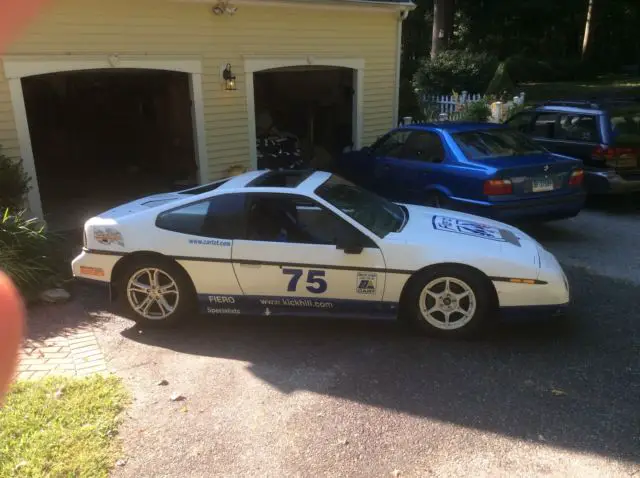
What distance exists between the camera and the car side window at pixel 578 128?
28.1 ft

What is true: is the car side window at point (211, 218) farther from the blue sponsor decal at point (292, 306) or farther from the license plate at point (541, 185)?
the license plate at point (541, 185)

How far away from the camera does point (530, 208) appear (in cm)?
688

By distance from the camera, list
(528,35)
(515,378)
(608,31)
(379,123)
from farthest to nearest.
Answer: (608,31) → (528,35) → (379,123) → (515,378)

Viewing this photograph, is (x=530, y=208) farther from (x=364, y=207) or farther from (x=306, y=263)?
(x=306, y=263)

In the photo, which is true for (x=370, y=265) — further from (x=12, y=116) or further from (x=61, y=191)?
(x=61, y=191)

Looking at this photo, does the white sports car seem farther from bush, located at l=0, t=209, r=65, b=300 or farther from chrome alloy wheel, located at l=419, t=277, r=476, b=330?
bush, located at l=0, t=209, r=65, b=300

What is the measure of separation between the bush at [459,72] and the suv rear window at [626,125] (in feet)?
35.3

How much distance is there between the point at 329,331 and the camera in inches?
193

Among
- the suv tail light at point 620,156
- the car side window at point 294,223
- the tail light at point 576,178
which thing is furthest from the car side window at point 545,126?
the car side window at point 294,223

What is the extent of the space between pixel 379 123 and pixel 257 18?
11.9 feet

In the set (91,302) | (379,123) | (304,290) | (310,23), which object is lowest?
(91,302)

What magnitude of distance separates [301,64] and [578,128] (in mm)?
4850

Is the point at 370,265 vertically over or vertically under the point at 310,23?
under

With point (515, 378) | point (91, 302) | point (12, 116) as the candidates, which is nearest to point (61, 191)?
point (12, 116)
